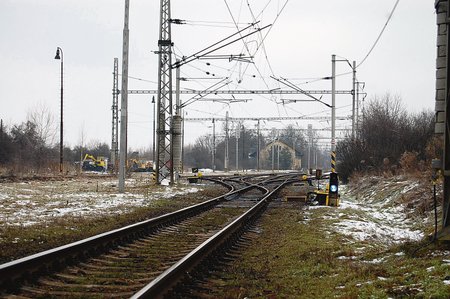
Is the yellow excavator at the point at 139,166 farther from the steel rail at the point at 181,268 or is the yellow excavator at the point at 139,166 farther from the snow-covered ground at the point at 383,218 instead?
the steel rail at the point at 181,268

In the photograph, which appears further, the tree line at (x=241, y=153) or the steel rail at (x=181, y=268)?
the tree line at (x=241, y=153)

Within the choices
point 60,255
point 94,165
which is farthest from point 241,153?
point 60,255

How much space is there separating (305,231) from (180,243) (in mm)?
3508

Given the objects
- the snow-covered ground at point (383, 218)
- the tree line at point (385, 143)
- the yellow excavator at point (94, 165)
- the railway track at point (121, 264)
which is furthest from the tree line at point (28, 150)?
the railway track at point (121, 264)

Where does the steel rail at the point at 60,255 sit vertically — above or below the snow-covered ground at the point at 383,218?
above

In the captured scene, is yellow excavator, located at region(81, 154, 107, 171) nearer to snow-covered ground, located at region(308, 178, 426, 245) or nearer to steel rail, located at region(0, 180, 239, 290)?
snow-covered ground, located at region(308, 178, 426, 245)

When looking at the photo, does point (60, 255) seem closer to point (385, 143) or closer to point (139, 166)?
point (385, 143)

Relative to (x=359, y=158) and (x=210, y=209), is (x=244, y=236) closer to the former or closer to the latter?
(x=210, y=209)

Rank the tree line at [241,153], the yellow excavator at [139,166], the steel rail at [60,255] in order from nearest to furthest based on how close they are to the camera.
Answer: the steel rail at [60,255]
the yellow excavator at [139,166]
the tree line at [241,153]

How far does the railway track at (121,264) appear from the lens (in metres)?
6.10

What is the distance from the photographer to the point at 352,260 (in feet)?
27.9

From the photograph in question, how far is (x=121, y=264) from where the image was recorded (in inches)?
309

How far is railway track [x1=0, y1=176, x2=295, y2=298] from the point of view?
610cm

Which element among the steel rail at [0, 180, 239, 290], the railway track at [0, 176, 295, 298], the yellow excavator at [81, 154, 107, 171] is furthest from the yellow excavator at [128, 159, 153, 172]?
the steel rail at [0, 180, 239, 290]
